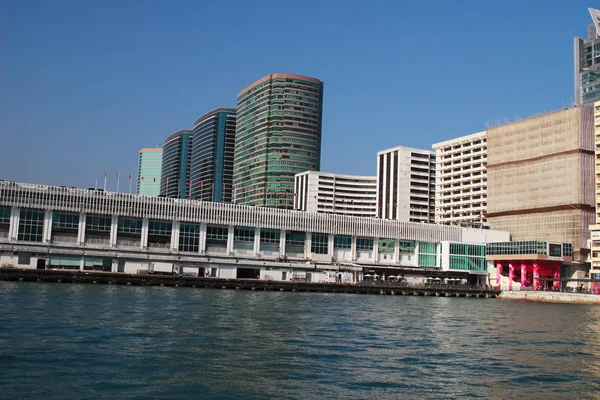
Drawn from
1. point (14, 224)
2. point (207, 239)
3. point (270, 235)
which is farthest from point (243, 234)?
point (14, 224)

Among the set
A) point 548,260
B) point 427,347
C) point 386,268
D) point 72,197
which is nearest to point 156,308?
point 427,347

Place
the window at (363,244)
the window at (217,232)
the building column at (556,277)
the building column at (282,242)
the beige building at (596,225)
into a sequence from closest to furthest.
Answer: the window at (217,232) < the beige building at (596,225) < the building column at (282,242) < the building column at (556,277) < the window at (363,244)

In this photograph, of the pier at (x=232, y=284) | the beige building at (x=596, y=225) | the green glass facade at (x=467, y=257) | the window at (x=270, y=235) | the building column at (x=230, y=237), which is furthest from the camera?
the green glass facade at (x=467, y=257)

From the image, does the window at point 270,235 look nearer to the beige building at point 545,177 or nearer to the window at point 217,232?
the window at point 217,232

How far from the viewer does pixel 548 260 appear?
160 m

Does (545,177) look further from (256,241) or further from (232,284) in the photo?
(232,284)

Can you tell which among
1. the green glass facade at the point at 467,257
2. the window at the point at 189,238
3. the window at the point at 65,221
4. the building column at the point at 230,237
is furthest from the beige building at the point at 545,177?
the window at the point at 65,221

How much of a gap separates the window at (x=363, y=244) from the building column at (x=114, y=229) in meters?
60.5

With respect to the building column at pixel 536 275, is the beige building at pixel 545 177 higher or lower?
higher

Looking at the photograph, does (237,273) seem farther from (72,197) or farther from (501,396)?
(501,396)

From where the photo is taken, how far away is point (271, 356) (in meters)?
41.3

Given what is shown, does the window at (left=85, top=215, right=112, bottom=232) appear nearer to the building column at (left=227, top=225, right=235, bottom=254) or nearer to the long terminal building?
the long terminal building

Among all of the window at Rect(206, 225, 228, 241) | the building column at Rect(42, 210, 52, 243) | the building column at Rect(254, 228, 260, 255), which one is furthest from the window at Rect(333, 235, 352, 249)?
the building column at Rect(42, 210, 52, 243)

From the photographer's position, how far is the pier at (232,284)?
4638 inches
